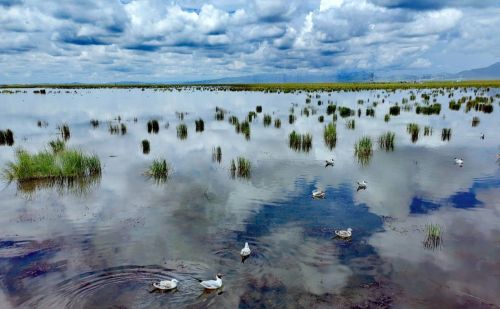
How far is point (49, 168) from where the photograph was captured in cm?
1994

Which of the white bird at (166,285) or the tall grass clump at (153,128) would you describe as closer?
the white bird at (166,285)

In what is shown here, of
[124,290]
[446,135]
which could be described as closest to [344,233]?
[124,290]

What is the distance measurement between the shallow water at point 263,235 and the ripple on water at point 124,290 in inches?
1.3

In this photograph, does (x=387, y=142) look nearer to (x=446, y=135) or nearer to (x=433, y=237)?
(x=446, y=135)

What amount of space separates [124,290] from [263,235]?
4.80m

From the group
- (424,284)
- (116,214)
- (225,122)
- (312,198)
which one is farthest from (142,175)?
(225,122)

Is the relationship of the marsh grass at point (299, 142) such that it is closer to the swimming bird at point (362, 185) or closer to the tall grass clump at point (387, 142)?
the tall grass clump at point (387, 142)

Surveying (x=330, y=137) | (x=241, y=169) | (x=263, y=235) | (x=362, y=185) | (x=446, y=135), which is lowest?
(x=263, y=235)

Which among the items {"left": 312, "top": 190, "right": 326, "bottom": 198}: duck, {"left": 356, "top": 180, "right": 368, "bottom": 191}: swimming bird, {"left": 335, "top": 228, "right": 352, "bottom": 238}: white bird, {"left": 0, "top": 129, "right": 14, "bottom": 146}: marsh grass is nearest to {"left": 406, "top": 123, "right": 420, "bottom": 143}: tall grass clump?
{"left": 356, "top": 180, "right": 368, "bottom": 191}: swimming bird

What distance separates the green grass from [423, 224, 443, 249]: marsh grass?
16.3m

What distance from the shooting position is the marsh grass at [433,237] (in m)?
12.0

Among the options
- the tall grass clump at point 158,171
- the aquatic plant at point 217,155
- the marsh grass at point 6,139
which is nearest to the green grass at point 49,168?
the tall grass clump at point 158,171

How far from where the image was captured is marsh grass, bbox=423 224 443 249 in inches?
472

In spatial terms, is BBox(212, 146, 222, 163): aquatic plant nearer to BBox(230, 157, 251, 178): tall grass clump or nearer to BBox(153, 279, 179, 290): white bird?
BBox(230, 157, 251, 178): tall grass clump
